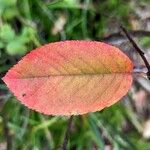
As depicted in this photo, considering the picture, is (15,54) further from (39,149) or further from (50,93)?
(50,93)

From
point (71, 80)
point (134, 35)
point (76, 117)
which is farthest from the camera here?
point (76, 117)

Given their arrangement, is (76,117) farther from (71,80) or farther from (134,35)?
(71,80)

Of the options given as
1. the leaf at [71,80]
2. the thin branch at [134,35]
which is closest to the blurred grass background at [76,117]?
the thin branch at [134,35]

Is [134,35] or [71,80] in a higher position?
[71,80]

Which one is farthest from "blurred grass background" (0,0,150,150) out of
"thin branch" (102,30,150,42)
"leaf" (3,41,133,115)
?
"leaf" (3,41,133,115)

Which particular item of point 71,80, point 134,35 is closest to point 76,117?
point 134,35

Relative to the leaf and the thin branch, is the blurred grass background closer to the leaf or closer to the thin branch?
the thin branch

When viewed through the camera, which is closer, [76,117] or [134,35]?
[134,35]
